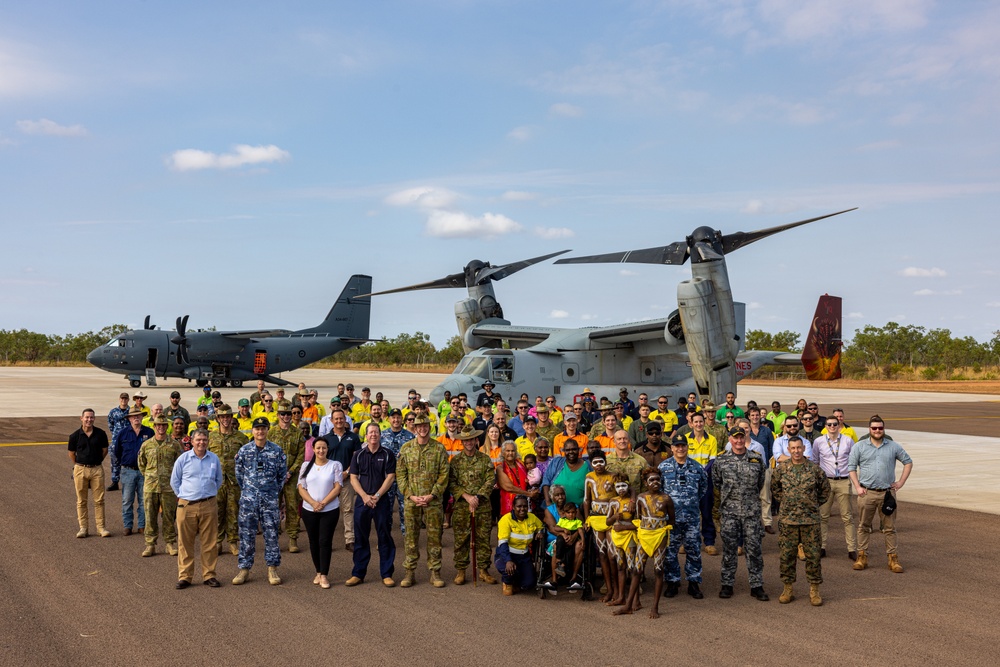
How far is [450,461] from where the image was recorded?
8.66 metres

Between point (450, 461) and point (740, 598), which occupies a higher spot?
point (450, 461)

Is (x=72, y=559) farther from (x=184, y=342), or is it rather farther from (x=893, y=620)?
(x=184, y=342)

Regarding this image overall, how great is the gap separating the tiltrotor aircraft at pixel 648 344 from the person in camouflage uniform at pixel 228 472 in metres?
8.91

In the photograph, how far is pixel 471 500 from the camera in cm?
828

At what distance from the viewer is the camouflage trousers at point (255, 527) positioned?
8.27m

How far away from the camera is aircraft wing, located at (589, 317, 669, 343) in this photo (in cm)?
2016

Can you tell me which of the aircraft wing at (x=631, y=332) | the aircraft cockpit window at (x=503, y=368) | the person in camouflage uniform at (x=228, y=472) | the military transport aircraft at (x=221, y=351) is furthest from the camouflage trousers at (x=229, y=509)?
the military transport aircraft at (x=221, y=351)

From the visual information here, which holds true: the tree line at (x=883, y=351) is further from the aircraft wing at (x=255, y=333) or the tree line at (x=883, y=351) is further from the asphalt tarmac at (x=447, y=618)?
the asphalt tarmac at (x=447, y=618)

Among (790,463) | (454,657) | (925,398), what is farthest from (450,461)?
(925,398)

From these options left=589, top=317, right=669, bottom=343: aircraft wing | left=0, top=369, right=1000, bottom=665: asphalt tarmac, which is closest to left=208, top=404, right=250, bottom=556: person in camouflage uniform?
left=0, top=369, right=1000, bottom=665: asphalt tarmac

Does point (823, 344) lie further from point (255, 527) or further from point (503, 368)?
point (255, 527)

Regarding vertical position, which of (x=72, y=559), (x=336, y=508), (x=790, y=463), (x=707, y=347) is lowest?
(x=72, y=559)

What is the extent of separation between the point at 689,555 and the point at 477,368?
11.9 meters

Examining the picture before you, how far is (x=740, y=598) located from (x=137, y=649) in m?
5.21
